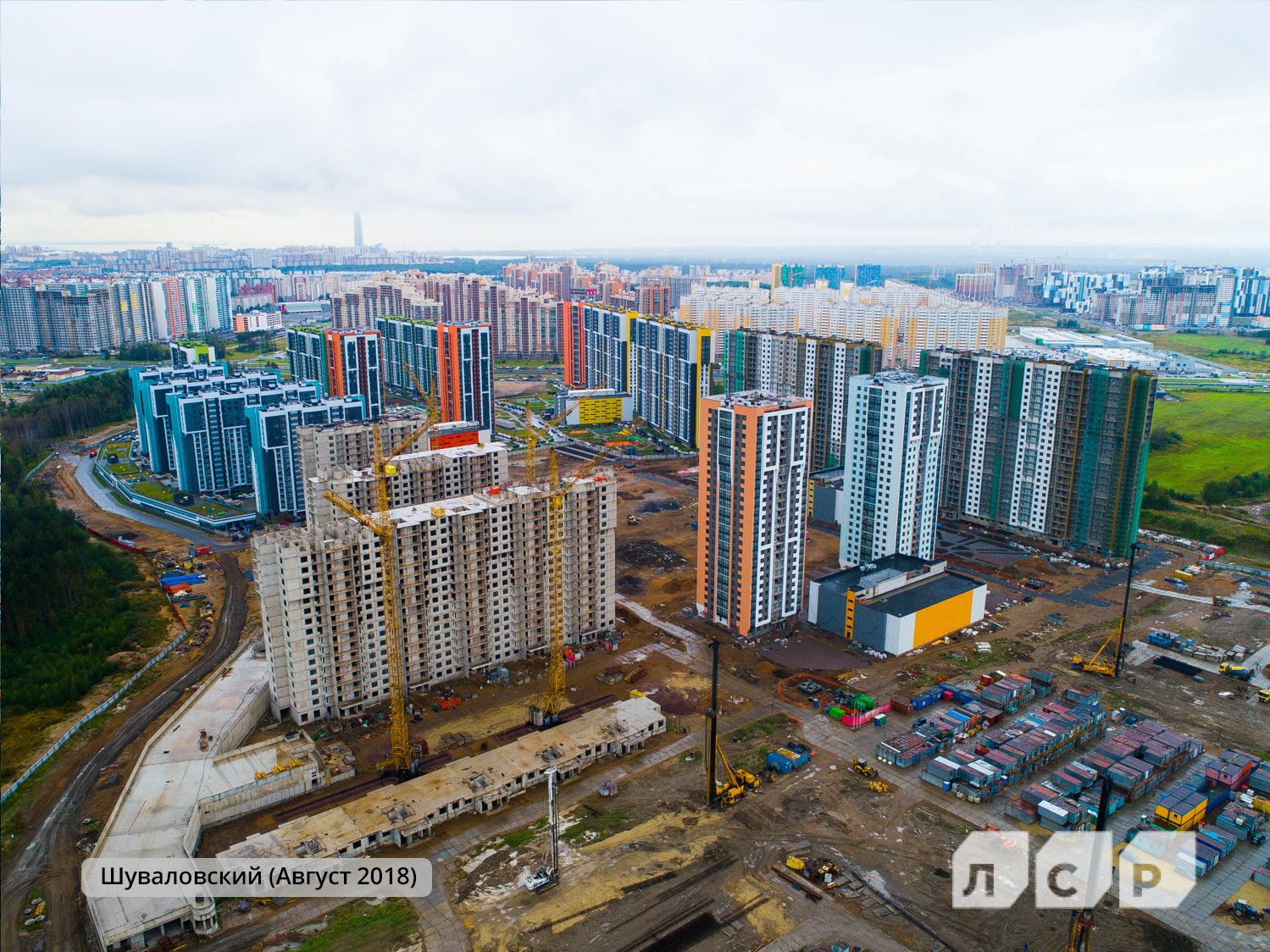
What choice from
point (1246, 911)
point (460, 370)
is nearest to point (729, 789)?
point (1246, 911)

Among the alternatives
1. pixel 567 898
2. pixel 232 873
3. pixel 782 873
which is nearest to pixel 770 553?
pixel 782 873

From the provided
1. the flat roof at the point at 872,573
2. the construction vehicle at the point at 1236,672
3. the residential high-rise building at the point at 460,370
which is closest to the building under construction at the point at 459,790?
the flat roof at the point at 872,573

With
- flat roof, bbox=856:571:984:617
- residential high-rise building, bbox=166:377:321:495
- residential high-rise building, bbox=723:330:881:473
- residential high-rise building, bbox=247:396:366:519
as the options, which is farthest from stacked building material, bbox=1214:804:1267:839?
residential high-rise building, bbox=166:377:321:495

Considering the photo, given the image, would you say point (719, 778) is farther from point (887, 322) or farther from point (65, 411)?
point (887, 322)

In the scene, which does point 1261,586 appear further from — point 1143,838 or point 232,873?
point 232,873

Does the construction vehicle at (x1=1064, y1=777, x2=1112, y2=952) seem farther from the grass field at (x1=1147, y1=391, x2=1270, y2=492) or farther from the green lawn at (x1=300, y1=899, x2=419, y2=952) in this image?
the grass field at (x1=1147, y1=391, x2=1270, y2=492)

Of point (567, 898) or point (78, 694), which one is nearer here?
point (567, 898)
